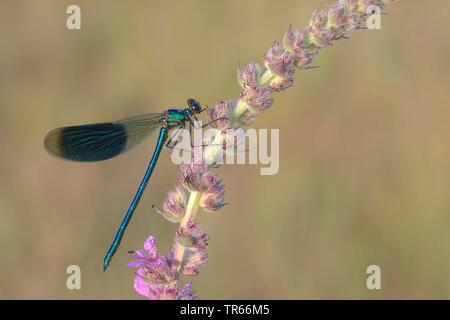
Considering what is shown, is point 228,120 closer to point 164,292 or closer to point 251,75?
point 251,75

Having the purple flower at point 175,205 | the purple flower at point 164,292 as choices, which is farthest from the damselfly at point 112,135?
the purple flower at point 164,292

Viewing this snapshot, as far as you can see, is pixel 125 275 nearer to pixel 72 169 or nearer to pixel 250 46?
pixel 72 169

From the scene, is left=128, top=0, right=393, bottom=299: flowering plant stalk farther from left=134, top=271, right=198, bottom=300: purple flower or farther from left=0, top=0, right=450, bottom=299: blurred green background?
left=0, top=0, right=450, bottom=299: blurred green background

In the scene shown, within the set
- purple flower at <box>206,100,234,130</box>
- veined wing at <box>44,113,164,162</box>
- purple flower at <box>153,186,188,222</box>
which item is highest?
veined wing at <box>44,113,164,162</box>

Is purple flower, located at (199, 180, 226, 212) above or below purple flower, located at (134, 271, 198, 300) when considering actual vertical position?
above

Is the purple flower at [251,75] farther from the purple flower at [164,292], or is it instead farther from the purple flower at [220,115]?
the purple flower at [164,292]

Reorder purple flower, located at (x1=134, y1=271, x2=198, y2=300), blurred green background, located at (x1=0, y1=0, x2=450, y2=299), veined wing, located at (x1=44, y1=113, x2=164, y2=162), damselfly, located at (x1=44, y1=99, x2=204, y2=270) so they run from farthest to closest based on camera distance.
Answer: blurred green background, located at (x1=0, y1=0, x2=450, y2=299)
veined wing, located at (x1=44, y1=113, x2=164, y2=162)
damselfly, located at (x1=44, y1=99, x2=204, y2=270)
purple flower, located at (x1=134, y1=271, x2=198, y2=300)

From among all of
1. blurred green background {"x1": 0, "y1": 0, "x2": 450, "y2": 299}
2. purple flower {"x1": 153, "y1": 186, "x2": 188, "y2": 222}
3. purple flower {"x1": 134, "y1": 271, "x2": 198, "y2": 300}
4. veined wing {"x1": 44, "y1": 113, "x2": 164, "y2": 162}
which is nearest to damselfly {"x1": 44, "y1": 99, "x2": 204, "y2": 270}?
veined wing {"x1": 44, "y1": 113, "x2": 164, "y2": 162}

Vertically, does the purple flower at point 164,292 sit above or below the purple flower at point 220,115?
below
